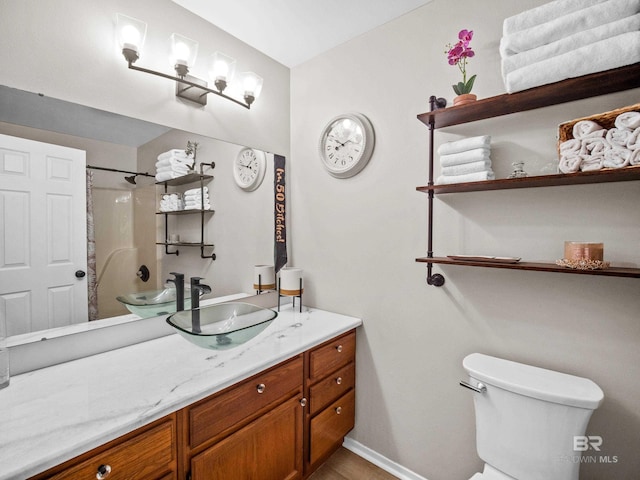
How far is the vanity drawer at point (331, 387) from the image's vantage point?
1.62 metres

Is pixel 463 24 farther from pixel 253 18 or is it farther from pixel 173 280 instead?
pixel 173 280

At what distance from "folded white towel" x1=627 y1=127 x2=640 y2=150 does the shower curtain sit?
2.07m

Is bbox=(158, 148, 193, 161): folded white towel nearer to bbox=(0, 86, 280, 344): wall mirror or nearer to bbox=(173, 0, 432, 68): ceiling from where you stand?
bbox=(0, 86, 280, 344): wall mirror

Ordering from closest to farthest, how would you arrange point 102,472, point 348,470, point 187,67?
1. point 102,472
2. point 187,67
3. point 348,470

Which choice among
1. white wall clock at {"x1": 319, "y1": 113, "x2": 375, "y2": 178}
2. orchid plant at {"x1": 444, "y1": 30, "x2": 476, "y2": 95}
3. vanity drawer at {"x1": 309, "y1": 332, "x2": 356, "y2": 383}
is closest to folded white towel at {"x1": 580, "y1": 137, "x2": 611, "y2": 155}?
orchid plant at {"x1": 444, "y1": 30, "x2": 476, "y2": 95}

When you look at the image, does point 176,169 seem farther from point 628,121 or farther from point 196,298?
point 628,121

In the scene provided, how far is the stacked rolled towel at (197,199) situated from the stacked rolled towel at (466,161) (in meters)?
1.28

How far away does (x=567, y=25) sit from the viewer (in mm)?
1078

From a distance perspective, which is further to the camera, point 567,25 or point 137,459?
point 567,25

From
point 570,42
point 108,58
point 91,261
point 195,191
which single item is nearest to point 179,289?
point 91,261

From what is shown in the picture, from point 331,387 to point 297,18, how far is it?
7.01ft

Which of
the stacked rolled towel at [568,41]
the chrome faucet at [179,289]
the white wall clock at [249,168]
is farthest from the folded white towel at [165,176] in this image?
the stacked rolled towel at [568,41]

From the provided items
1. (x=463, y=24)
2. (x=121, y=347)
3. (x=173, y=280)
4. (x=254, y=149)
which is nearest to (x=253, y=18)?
(x=254, y=149)

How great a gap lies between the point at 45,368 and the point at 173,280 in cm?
60
